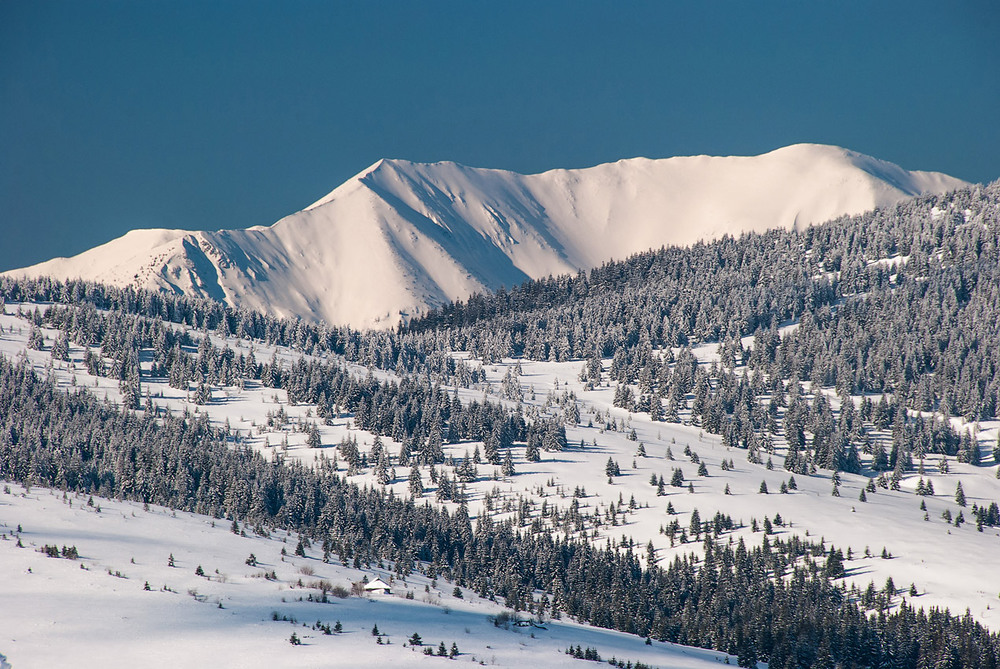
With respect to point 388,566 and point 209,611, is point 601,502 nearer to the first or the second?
point 388,566

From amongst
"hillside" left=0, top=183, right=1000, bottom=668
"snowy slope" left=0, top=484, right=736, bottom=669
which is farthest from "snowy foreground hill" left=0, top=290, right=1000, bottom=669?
"hillside" left=0, top=183, right=1000, bottom=668

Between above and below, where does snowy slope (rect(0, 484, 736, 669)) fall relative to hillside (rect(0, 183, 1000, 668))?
below

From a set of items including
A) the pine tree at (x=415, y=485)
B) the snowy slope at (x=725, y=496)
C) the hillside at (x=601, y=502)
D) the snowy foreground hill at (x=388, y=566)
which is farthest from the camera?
the pine tree at (x=415, y=485)

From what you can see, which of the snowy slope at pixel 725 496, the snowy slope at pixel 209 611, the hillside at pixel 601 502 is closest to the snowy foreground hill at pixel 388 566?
the snowy slope at pixel 209 611

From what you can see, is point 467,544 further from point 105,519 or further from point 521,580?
point 105,519

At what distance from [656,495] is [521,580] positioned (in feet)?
149

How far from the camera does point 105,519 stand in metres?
88.4

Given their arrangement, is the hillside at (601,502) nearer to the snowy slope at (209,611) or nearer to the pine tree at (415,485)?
the pine tree at (415,485)

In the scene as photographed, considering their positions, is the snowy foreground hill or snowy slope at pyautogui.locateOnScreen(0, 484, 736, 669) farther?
the snowy foreground hill

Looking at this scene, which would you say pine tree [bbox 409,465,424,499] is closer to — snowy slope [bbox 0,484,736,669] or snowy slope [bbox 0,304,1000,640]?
snowy slope [bbox 0,304,1000,640]

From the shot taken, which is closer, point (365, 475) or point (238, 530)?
point (238, 530)

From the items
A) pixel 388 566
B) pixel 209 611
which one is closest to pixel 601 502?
pixel 388 566

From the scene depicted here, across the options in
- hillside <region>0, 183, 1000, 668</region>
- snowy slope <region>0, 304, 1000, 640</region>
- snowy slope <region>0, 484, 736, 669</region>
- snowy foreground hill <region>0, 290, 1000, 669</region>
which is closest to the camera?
snowy slope <region>0, 484, 736, 669</region>

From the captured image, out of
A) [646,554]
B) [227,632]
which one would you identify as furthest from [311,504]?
[227,632]
